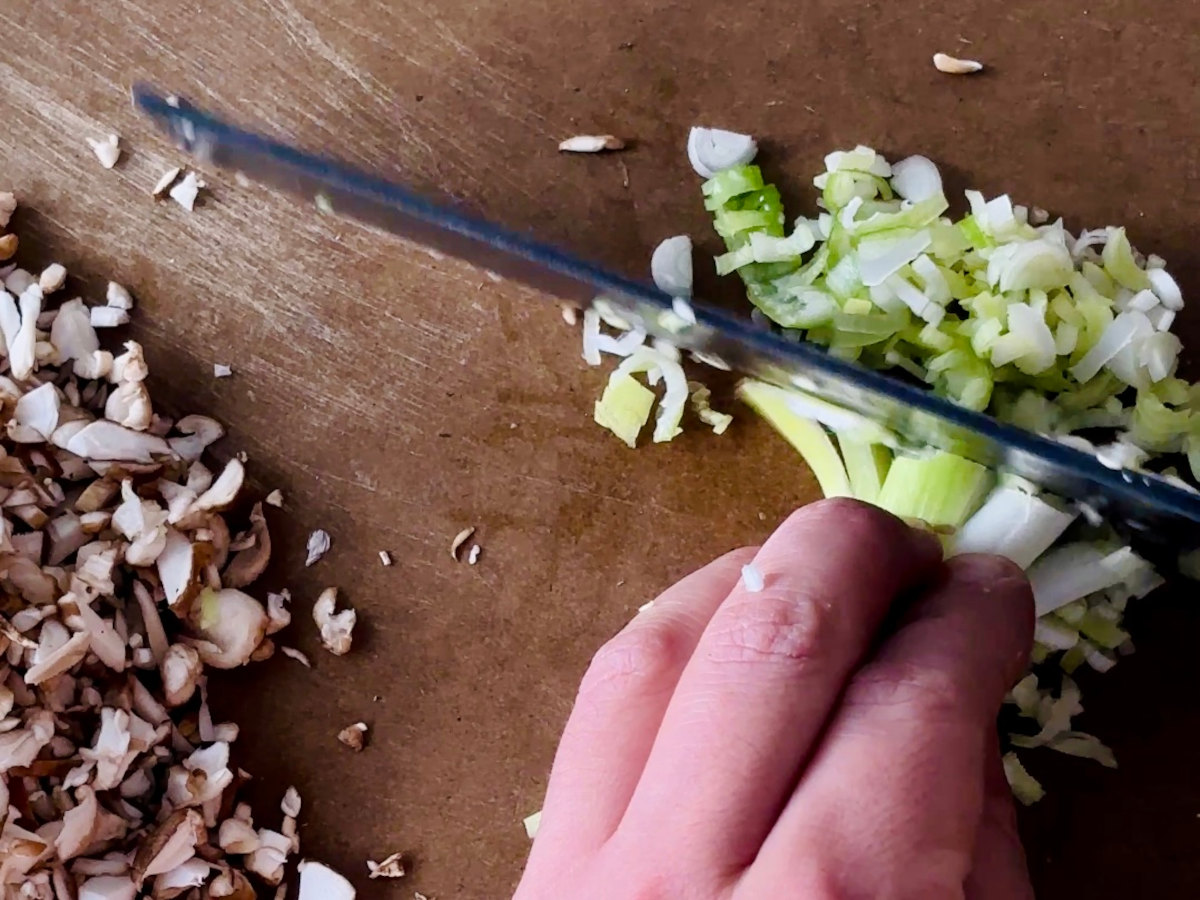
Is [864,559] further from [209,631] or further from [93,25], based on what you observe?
[93,25]

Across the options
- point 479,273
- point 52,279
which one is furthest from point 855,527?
→ point 52,279


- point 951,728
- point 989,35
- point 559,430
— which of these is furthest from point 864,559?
point 989,35

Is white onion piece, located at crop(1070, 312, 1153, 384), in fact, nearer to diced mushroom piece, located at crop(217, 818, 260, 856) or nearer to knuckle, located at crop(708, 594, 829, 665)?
knuckle, located at crop(708, 594, 829, 665)

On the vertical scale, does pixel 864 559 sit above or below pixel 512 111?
below

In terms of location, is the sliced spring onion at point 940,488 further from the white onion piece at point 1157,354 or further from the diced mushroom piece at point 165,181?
the diced mushroom piece at point 165,181

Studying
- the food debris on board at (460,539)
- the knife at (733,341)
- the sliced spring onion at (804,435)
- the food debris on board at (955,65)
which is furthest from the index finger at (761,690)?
the food debris on board at (955,65)

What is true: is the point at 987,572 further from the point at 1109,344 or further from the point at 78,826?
the point at 78,826

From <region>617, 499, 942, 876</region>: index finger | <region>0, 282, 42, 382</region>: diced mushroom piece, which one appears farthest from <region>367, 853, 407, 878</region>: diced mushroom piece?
<region>0, 282, 42, 382</region>: diced mushroom piece
